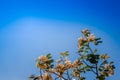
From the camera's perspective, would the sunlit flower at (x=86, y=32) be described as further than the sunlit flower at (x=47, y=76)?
Yes

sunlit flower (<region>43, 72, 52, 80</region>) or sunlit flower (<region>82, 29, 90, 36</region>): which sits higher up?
sunlit flower (<region>82, 29, 90, 36</region>)

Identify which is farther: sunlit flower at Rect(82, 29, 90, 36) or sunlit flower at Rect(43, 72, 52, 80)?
sunlit flower at Rect(82, 29, 90, 36)

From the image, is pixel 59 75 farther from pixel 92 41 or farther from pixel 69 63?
pixel 92 41

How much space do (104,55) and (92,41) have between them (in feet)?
5.37

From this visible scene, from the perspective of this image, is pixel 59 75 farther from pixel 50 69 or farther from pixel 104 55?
pixel 104 55

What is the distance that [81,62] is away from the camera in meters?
25.3

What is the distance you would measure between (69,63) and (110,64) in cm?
352

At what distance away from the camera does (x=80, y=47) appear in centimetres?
2539

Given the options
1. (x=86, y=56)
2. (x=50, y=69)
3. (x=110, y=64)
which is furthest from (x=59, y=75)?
(x=110, y=64)

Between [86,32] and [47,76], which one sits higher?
[86,32]

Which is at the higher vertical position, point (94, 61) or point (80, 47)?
point (80, 47)

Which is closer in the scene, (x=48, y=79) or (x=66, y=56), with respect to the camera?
(x=48, y=79)

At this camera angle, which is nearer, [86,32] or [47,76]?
[47,76]

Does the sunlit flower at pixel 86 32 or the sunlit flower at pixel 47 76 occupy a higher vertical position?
the sunlit flower at pixel 86 32
